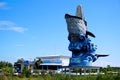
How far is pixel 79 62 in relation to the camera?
54.4m

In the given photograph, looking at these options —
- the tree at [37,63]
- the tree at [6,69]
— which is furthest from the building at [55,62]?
the tree at [6,69]

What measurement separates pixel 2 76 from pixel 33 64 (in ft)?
204

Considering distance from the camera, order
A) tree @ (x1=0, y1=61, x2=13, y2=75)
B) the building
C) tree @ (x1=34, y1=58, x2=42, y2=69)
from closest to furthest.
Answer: tree @ (x1=0, y1=61, x2=13, y2=75) < the building < tree @ (x1=34, y1=58, x2=42, y2=69)

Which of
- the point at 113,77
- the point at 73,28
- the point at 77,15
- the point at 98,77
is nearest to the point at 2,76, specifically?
the point at 98,77

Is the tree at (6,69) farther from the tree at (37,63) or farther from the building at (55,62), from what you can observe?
the building at (55,62)

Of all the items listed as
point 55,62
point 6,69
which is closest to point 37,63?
point 55,62

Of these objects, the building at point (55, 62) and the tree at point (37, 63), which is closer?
the building at point (55, 62)

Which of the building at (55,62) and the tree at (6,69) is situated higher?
the building at (55,62)

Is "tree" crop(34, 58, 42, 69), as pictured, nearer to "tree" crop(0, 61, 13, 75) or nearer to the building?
the building

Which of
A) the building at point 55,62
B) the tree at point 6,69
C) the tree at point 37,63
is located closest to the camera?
the tree at point 6,69

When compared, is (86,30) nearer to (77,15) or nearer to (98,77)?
(77,15)

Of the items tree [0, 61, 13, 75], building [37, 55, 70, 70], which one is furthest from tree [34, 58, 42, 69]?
tree [0, 61, 13, 75]

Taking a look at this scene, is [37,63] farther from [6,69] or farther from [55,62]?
[6,69]

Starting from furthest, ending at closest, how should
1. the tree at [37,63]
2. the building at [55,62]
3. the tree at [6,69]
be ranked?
the tree at [37,63], the building at [55,62], the tree at [6,69]
